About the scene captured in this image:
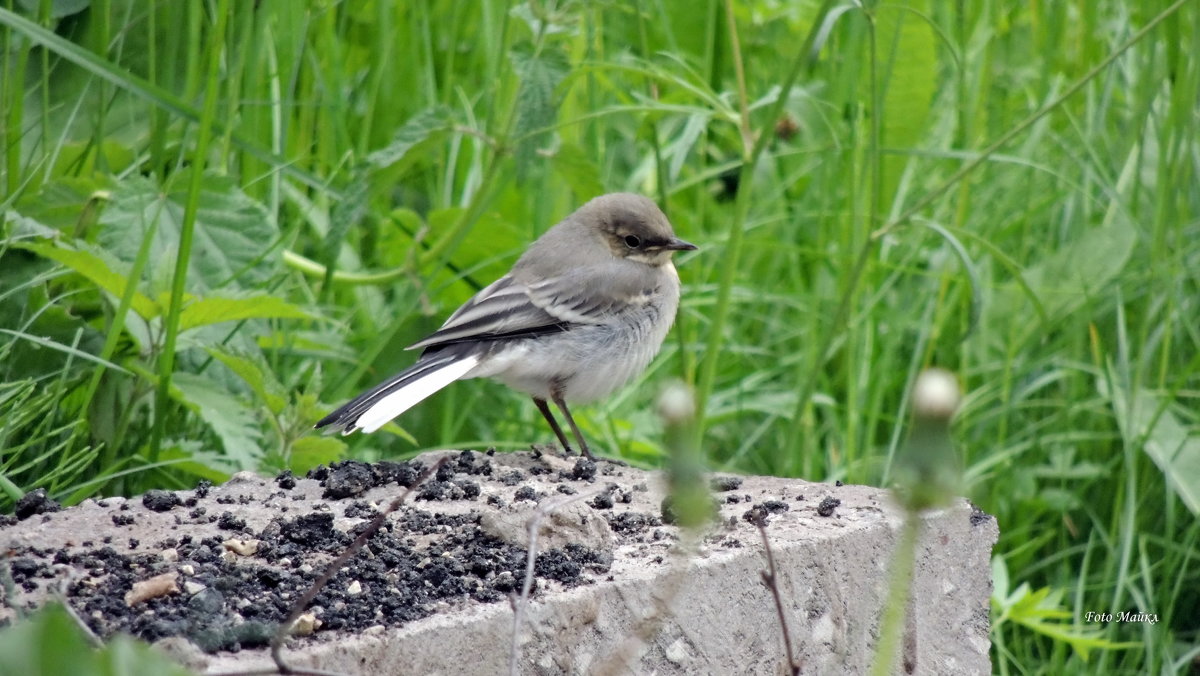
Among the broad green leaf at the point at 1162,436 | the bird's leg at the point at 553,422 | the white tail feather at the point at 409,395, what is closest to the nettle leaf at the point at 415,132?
the white tail feather at the point at 409,395

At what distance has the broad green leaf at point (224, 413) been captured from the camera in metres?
3.41

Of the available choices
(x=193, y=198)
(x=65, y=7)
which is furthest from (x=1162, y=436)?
(x=65, y=7)

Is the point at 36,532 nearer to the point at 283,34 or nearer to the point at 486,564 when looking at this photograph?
the point at 486,564

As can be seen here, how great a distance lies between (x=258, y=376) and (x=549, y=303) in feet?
3.65

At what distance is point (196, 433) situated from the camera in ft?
12.7

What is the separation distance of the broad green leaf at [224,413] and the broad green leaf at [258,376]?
0.23 ft

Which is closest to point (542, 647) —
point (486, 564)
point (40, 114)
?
point (486, 564)

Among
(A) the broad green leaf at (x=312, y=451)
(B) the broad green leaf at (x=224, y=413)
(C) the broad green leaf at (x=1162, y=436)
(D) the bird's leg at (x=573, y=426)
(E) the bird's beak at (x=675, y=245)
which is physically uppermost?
(E) the bird's beak at (x=675, y=245)

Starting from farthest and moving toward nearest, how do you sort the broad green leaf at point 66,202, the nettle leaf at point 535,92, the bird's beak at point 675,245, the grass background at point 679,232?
1. the bird's beak at point 675,245
2. the nettle leaf at point 535,92
3. the broad green leaf at point 66,202
4. the grass background at point 679,232

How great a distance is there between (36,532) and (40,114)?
189 cm

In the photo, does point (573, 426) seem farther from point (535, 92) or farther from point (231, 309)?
point (231, 309)

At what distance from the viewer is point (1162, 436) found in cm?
458

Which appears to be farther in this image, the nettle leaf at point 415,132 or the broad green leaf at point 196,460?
the nettle leaf at point 415,132

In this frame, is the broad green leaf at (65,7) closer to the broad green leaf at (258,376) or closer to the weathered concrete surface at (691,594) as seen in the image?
the broad green leaf at (258,376)
